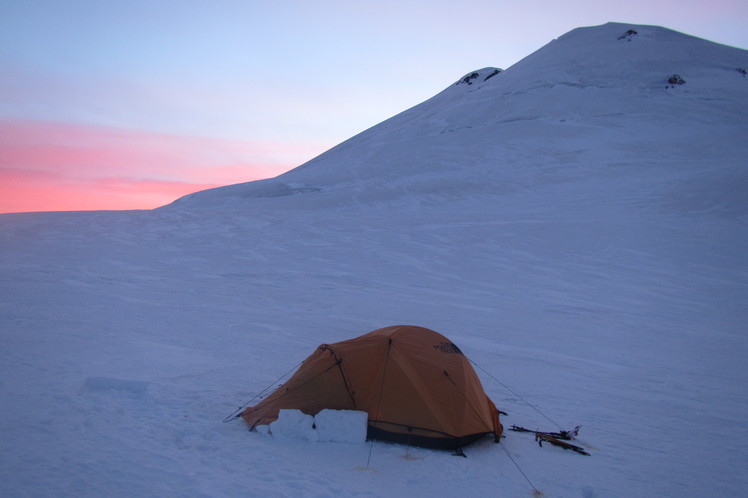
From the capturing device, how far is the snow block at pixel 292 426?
6723 millimetres

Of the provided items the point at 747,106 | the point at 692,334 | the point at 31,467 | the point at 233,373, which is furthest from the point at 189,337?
the point at 747,106

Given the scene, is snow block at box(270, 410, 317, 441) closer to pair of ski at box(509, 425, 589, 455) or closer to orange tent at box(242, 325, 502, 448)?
orange tent at box(242, 325, 502, 448)

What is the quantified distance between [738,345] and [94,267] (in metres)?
16.8

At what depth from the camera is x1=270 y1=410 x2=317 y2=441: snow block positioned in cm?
672

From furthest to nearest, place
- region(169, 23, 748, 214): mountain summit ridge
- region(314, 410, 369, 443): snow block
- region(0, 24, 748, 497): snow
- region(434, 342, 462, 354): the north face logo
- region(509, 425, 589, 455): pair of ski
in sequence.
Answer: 1. region(169, 23, 748, 214): mountain summit ridge
2. region(434, 342, 462, 354): the north face logo
3. region(509, 425, 589, 455): pair of ski
4. region(314, 410, 369, 443): snow block
5. region(0, 24, 748, 497): snow

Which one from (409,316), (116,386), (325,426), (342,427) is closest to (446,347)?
(342,427)

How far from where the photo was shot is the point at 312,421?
677cm

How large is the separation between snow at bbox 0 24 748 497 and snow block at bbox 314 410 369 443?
6 centimetres

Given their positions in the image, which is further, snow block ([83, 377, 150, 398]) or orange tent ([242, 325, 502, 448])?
snow block ([83, 377, 150, 398])

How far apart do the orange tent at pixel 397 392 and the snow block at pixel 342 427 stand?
16 centimetres

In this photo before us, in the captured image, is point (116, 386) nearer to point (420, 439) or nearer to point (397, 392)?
point (397, 392)

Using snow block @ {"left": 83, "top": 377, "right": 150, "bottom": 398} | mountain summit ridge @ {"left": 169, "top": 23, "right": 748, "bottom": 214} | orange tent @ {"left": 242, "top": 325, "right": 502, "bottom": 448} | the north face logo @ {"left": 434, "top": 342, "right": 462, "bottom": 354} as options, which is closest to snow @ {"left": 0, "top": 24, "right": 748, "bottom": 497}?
snow block @ {"left": 83, "top": 377, "right": 150, "bottom": 398}

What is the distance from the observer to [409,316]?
13211 millimetres

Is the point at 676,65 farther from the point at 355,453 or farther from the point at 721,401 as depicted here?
the point at 355,453
